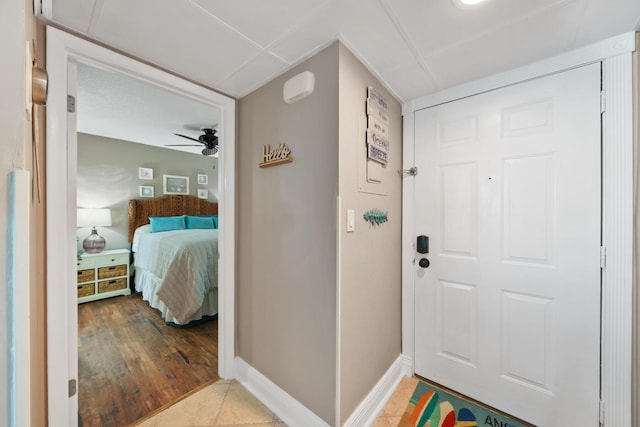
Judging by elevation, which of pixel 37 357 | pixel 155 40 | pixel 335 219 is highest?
pixel 155 40

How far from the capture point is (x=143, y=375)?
6.22 feet

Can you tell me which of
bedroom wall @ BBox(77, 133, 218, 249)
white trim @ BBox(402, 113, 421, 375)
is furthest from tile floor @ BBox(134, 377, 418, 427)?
bedroom wall @ BBox(77, 133, 218, 249)

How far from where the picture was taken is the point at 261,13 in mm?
1115

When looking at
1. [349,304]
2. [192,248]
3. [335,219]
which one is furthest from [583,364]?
[192,248]

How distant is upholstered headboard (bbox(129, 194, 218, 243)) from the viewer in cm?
408

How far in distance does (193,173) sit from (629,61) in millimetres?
5456

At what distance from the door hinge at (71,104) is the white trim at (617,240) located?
8.87 feet

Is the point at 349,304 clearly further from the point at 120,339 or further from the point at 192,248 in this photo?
the point at 120,339

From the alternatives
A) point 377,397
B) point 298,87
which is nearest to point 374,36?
point 298,87

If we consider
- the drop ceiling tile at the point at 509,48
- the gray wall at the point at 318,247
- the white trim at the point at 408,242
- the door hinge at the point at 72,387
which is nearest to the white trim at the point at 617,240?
the drop ceiling tile at the point at 509,48

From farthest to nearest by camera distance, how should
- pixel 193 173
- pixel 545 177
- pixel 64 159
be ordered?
pixel 193 173 < pixel 545 177 < pixel 64 159

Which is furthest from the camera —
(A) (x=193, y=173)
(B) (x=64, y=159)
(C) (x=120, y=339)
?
(A) (x=193, y=173)

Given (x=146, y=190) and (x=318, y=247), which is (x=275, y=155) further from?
(x=146, y=190)

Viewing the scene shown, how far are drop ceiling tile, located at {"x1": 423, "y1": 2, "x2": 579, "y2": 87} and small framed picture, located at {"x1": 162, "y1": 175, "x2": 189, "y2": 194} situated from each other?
15.1 feet
